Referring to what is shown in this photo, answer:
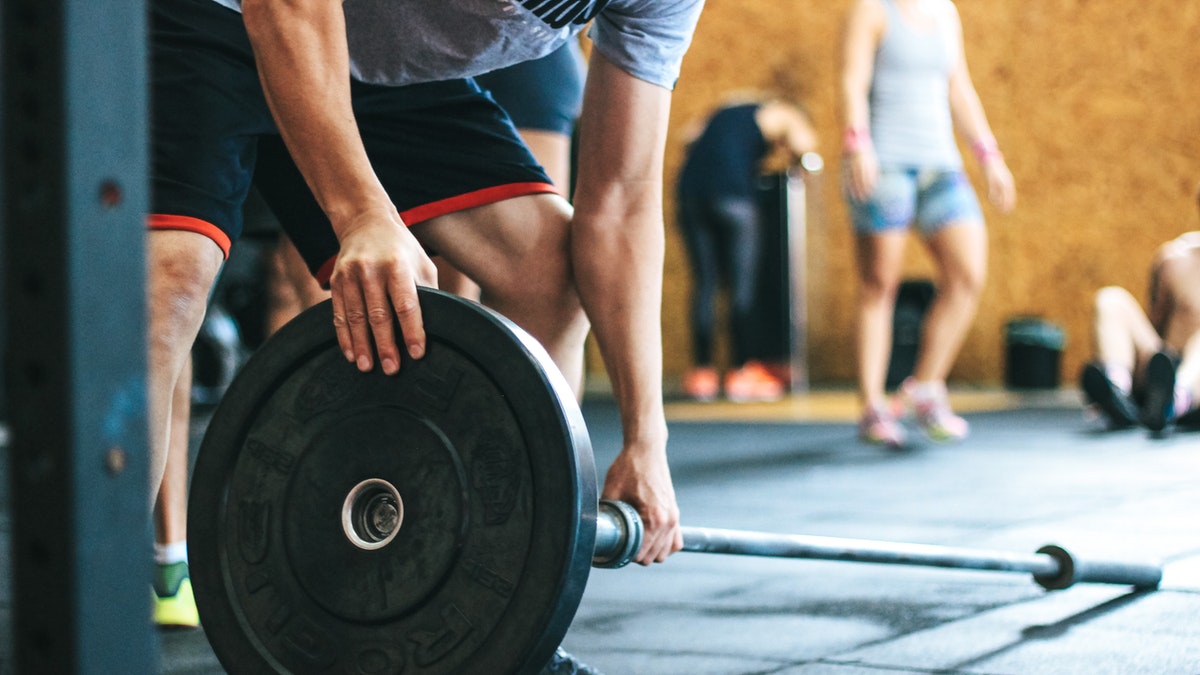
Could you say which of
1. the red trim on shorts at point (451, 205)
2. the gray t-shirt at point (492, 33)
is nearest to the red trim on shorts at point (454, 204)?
the red trim on shorts at point (451, 205)

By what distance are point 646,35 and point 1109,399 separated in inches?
125

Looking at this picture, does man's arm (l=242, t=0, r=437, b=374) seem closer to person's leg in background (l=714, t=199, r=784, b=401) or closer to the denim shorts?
the denim shorts

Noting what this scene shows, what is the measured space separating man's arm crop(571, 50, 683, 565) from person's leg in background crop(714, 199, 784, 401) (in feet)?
15.0

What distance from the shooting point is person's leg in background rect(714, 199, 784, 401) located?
19.9 feet

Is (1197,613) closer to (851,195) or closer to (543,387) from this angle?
(543,387)

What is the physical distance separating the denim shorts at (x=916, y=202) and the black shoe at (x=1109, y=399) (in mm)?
701

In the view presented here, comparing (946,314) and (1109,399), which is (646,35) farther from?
(1109,399)

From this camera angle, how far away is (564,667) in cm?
129

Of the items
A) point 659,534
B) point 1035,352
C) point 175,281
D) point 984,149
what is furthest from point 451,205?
point 1035,352

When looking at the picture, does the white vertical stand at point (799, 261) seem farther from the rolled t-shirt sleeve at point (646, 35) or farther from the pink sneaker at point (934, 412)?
the rolled t-shirt sleeve at point (646, 35)

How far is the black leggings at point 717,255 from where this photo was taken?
19.9ft

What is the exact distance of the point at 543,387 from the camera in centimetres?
101

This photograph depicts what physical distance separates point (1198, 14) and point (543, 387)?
5.93 m

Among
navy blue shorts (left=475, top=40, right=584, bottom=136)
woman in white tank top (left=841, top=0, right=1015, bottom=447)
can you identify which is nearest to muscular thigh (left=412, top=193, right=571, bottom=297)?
navy blue shorts (left=475, top=40, right=584, bottom=136)
